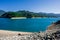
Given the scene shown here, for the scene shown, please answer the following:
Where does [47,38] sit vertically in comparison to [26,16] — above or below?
above

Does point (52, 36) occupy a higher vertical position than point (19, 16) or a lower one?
higher

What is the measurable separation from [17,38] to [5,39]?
0.58m

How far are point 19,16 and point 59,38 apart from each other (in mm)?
84392

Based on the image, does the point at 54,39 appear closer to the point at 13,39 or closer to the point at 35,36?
the point at 35,36

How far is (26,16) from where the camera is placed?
9694 cm

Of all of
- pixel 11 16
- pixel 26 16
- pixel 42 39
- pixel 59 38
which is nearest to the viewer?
pixel 59 38

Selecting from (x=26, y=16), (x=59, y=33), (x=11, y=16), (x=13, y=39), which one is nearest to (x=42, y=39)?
(x=59, y=33)

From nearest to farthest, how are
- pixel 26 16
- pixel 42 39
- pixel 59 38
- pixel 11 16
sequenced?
pixel 59 38
pixel 42 39
pixel 11 16
pixel 26 16

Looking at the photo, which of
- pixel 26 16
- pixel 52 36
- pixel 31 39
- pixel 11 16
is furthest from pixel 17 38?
pixel 26 16

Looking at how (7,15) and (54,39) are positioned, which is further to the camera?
(7,15)

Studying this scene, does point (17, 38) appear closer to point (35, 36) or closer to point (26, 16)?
point (35, 36)

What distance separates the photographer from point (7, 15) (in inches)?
3588

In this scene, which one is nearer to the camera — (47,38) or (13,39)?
(47,38)

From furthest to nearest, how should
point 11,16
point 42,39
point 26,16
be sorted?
point 26,16
point 11,16
point 42,39
